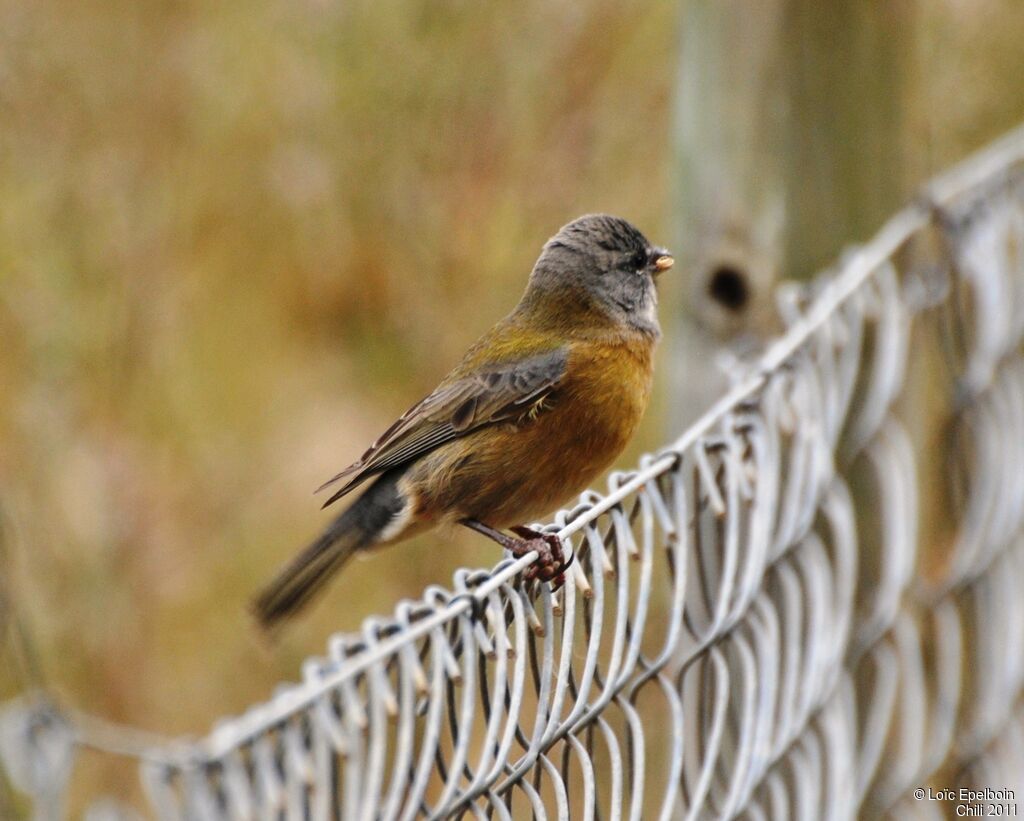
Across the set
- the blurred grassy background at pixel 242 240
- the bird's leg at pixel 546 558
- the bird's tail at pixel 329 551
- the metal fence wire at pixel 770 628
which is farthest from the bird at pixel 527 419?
the blurred grassy background at pixel 242 240

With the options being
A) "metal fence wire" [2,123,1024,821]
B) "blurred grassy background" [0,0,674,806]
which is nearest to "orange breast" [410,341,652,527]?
"metal fence wire" [2,123,1024,821]

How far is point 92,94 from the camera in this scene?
5609mm

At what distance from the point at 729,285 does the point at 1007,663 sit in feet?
3.53

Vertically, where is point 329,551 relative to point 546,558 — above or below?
above

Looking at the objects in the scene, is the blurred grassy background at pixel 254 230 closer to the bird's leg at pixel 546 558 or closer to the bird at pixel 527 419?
the bird at pixel 527 419

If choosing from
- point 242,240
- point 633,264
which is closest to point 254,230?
point 242,240

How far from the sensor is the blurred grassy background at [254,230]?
17.4 feet

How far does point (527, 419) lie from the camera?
3.34 meters

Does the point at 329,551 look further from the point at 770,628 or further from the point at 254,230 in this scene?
the point at 254,230

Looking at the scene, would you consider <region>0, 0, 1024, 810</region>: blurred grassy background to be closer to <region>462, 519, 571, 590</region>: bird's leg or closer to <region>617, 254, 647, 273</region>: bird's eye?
<region>617, 254, 647, 273</region>: bird's eye

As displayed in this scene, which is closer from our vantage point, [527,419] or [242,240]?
[527,419]

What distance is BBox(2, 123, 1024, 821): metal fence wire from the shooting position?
2.04m

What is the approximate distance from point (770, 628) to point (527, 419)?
991 millimetres

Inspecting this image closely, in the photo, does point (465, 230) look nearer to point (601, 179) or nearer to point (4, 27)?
point (601, 179)
